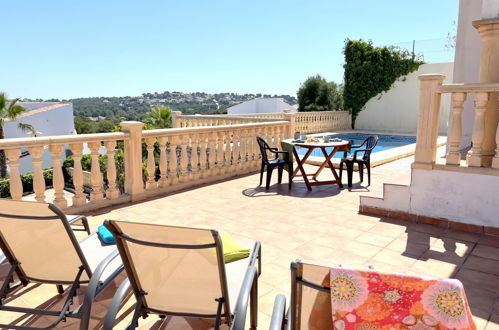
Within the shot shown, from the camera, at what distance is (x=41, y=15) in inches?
1143

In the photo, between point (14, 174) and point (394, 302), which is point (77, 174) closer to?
point (14, 174)

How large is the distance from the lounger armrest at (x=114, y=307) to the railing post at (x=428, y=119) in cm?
367

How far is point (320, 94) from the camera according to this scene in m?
21.4

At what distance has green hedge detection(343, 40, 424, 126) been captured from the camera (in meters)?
18.2

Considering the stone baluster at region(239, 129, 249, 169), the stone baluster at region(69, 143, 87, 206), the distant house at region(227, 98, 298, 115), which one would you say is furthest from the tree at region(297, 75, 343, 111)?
the stone baluster at region(69, 143, 87, 206)

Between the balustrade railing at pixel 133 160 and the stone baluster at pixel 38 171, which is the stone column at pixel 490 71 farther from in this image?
the stone baluster at pixel 38 171

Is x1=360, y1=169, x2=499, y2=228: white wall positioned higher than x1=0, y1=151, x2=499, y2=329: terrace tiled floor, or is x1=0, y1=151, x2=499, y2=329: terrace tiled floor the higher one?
x1=360, y1=169, x2=499, y2=228: white wall

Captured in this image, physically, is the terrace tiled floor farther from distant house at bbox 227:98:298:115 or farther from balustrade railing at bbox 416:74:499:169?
distant house at bbox 227:98:298:115

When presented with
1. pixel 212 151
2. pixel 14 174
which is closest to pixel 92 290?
pixel 14 174

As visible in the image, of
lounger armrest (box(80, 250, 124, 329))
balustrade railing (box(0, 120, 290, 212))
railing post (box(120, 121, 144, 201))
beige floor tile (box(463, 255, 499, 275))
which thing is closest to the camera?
lounger armrest (box(80, 250, 124, 329))

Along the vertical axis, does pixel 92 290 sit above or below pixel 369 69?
below

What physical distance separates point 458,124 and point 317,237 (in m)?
2.01

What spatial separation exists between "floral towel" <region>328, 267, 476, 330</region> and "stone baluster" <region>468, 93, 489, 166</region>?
3408 mm

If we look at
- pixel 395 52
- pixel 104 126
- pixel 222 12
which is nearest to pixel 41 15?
pixel 104 126
